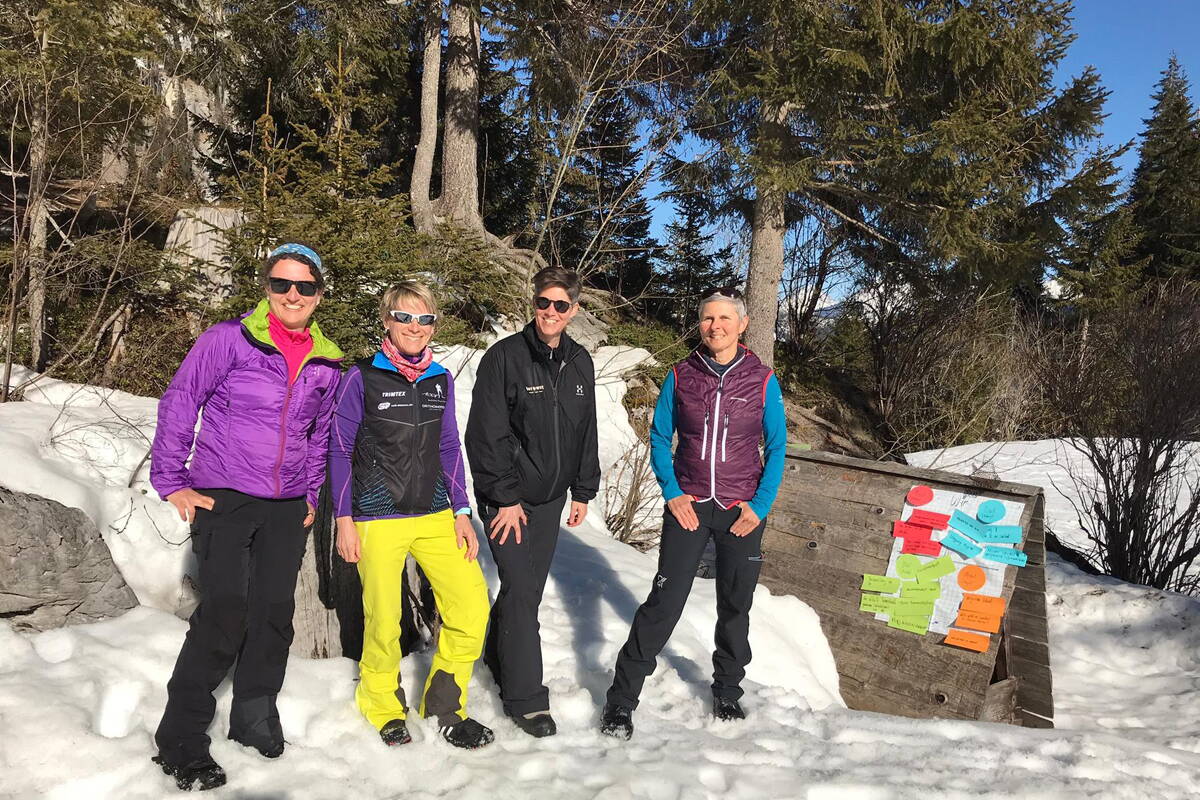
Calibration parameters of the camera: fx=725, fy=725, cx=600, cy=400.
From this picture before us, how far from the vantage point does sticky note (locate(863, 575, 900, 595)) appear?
14.5 feet

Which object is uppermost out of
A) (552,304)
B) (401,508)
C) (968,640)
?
(552,304)

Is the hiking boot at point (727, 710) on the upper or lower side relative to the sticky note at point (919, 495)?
lower

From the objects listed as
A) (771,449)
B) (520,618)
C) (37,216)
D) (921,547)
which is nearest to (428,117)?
(37,216)

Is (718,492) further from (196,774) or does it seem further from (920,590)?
(196,774)

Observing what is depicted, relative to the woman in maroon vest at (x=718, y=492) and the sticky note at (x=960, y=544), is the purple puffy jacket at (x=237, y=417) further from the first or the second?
the sticky note at (x=960, y=544)

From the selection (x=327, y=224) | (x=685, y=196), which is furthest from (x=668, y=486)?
(x=685, y=196)

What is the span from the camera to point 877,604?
14.6ft

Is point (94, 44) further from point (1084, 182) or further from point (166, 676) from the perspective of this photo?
point (1084, 182)

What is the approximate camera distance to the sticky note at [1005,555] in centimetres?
409

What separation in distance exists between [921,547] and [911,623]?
454 millimetres

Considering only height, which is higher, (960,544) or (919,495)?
(919,495)

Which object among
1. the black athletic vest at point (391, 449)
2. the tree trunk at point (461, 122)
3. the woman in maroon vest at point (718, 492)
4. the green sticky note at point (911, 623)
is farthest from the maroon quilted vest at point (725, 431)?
the tree trunk at point (461, 122)

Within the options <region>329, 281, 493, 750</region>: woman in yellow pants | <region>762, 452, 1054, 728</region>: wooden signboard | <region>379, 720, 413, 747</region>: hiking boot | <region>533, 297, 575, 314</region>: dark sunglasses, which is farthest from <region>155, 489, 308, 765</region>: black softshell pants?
<region>762, 452, 1054, 728</region>: wooden signboard

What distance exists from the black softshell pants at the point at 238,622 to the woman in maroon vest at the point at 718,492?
1.38 meters
